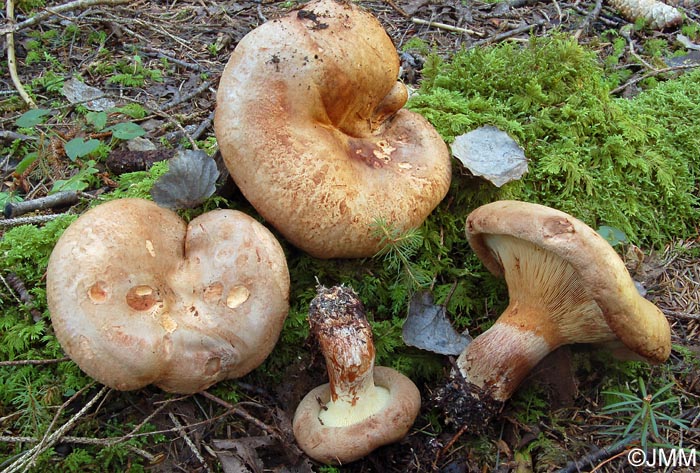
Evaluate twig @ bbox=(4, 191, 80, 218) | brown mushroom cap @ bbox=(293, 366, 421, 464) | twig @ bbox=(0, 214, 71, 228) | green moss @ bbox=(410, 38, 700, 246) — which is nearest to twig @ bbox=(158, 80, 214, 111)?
twig @ bbox=(4, 191, 80, 218)

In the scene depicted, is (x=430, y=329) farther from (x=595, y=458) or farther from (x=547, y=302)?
(x=595, y=458)

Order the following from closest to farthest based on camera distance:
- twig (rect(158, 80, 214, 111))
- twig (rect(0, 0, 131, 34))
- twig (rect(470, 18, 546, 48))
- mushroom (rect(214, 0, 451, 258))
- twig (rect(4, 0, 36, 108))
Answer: mushroom (rect(214, 0, 451, 258)) < twig (rect(4, 0, 36, 108)) < twig (rect(158, 80, 214, 111)) < twig (rect(0, 0, 131, 34)) < twig (rect(470, 18, 546, 48))

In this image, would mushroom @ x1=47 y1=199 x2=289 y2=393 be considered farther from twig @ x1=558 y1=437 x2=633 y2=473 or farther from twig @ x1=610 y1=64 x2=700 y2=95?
twig @ x1=610 y1=64 x2=700 y2=95

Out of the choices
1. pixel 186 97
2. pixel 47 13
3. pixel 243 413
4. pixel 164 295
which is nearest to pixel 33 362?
pixel 164 295

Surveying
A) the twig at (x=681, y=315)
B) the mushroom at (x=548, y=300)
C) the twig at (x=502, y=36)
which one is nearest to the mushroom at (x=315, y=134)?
the mushroom at (x=548, y=300)

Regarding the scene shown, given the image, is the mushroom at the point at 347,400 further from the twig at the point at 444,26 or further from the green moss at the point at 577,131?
the twig at the point at 444,26

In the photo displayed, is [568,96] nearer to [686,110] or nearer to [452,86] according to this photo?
[452,86]
